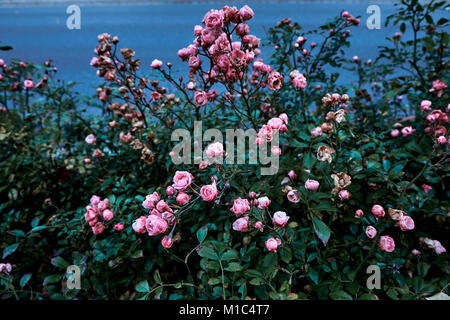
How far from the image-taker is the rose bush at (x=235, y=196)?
750 mm

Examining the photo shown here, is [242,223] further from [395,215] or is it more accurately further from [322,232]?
[395,215]

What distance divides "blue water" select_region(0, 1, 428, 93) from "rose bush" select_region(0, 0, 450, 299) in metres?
1.28

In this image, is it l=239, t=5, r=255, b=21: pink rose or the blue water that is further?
the blue water

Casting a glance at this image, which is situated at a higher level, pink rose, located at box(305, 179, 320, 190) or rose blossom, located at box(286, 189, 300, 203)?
pink rose, located at box(305, 179, 320, 190)

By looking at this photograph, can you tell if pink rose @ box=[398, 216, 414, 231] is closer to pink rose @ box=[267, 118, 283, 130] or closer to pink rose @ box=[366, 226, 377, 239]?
pink rose @ box=[366, 226, 377, 239]

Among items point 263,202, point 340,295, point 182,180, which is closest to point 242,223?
point 263,202

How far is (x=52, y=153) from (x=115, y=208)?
22.1 inches

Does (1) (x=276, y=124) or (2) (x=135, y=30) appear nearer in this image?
(1) (x=276, y=124)

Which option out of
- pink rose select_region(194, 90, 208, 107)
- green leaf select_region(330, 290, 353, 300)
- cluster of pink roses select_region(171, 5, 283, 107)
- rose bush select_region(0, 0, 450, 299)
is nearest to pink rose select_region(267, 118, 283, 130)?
rose bush select_region(0, 0, 450, 299)

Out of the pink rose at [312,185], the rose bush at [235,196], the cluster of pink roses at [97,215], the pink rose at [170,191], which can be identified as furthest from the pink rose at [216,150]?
the cluster of pink roses at [97,215]

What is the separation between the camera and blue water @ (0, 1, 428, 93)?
2748 mm

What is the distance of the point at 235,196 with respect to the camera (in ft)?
2.83

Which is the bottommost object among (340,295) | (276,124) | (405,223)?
(340,295)

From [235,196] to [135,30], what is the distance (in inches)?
138
